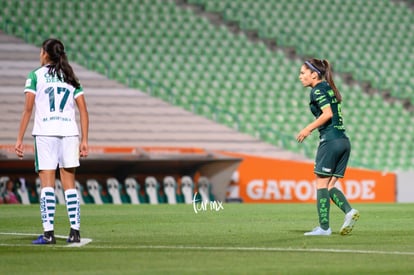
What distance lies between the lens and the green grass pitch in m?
7.76

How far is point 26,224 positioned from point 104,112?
47.9 ft

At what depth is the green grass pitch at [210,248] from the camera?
7758 mm

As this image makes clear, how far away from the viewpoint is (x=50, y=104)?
32.4 ft

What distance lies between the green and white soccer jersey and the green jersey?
284 centimetres

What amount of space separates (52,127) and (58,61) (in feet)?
2.04

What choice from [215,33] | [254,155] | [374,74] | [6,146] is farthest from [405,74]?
[6,146]

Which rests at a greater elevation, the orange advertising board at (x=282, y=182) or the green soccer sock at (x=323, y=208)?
the green soccer sock at (x=323, y=208)

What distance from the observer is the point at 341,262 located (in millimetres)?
8188

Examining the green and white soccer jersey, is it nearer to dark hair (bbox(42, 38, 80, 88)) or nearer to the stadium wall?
dark hair (bbox(42, 38, 80, 88))

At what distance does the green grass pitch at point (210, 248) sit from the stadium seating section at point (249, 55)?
15430mm

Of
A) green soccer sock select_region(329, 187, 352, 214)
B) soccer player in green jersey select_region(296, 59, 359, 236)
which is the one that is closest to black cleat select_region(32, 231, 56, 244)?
soccer player in green jersey select_region(296, 59, 359, 236)

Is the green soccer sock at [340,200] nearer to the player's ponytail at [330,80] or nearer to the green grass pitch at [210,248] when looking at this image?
the green grass pitch at [210,248]

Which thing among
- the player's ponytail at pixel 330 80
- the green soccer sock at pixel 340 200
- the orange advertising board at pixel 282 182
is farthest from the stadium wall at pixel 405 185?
the player's ponytail at pixel 330 80

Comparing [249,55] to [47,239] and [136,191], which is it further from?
[47,239]
